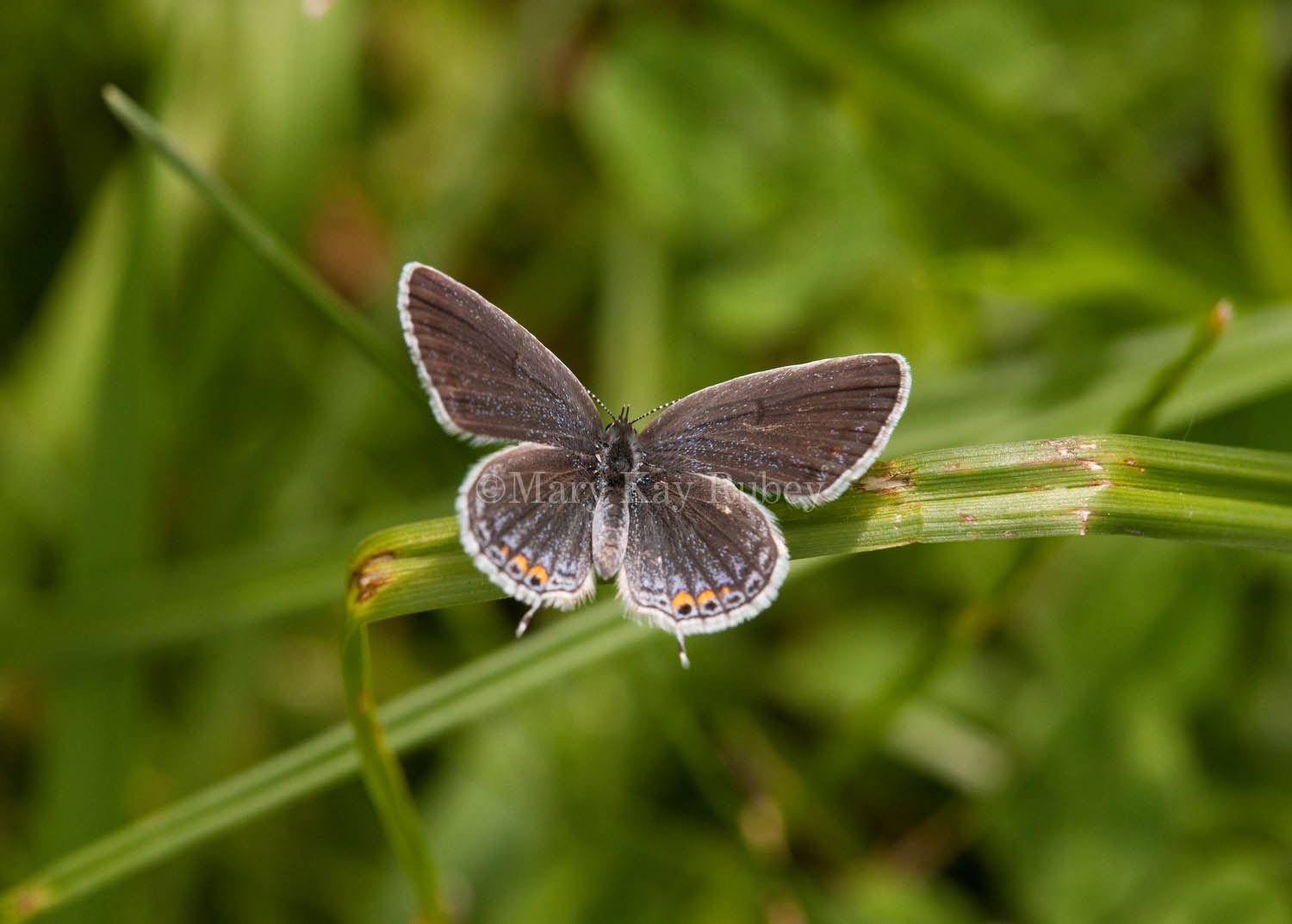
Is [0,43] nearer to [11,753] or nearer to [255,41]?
[255,41]

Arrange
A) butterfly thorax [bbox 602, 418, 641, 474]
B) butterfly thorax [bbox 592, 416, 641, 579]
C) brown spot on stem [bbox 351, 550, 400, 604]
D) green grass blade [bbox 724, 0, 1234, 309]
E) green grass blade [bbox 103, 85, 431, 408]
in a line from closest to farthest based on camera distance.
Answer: brown spot on stem [bbox 351, 550, 400, 604] < butterfly thorax [bbox 592, 416, 641, 579] < green grass blade [bbox 103, 85, 431, 408] < butterfly thorax [bbox 602, 418, 641, 474] < green grass blade [bbox 724, 0, 1234, 309]

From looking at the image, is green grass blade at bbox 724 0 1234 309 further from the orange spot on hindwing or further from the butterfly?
the orange spot on hindwing

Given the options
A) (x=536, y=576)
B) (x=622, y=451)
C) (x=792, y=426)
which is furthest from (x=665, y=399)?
(x=536, y=576)

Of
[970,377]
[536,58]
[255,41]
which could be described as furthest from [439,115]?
[970,377]

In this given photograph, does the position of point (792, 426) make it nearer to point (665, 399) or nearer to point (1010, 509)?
point (1010, 509)

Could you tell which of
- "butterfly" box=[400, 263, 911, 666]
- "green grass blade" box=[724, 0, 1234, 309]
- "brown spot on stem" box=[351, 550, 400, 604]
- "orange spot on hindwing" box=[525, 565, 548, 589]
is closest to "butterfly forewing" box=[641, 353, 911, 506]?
"butterfly" box=[400, 263, 911, 666]

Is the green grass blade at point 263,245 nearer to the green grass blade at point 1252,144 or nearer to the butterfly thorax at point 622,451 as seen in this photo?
the butterfly thorax at point 622,451
